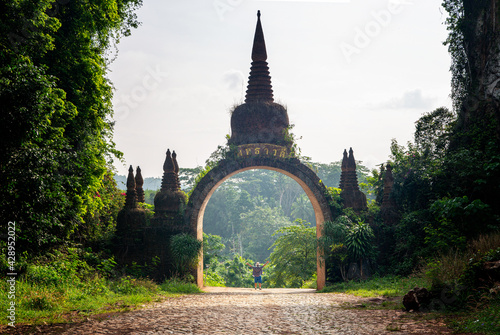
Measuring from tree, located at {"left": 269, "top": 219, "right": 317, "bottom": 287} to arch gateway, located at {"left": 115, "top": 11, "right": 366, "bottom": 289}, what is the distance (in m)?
4.66

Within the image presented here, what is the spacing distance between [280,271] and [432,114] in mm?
10045

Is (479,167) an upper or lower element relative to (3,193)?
upper

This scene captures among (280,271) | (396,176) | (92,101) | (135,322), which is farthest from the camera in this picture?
(280,271)

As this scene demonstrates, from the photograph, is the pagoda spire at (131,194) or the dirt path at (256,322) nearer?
the dirt path at (256,322)

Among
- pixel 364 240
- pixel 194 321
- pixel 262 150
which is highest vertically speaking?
pixel 262 150

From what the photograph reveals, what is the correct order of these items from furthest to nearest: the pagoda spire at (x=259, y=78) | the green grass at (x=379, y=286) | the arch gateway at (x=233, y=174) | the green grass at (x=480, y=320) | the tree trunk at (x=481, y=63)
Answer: the pagoda spire at (x=259, y=78)
the arch gateway at (x=233, y=174)
the tree trunk at (x=481, y=63)
the green grass at (x=379, y=286)
the green grass at (x=480, y=320)

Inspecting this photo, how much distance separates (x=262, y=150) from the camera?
14633 millimetres

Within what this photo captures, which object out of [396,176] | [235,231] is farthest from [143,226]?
[235,231]

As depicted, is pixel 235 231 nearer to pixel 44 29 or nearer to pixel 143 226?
pixel 143 226

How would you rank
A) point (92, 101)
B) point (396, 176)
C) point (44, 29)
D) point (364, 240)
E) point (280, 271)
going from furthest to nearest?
point (280, 271), point (396, 176), point (364, 240), point (92, 101), point (44, 29)

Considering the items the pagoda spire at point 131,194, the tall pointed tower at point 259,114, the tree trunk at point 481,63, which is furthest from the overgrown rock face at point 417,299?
the pagoda spire at point 131,194

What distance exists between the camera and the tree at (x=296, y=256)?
19062mm

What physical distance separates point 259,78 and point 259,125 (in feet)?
6.58

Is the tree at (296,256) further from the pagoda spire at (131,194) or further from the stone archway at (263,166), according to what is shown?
the pagoda spire at (131,194)
